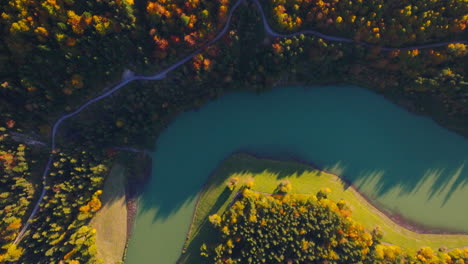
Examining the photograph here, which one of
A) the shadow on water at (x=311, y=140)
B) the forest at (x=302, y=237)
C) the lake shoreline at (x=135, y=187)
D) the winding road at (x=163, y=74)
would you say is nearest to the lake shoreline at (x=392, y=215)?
the shadow on water at (x=311, y=140)

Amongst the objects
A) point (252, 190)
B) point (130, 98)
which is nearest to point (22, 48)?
point (130, 98)

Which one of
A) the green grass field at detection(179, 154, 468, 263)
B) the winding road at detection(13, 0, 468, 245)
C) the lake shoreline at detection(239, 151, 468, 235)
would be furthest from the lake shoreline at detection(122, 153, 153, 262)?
the lake shoreline at detection(239, 151, 468, 235)

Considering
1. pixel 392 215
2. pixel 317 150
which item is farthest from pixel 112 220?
pixel 392 215

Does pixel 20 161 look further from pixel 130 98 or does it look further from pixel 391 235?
pixel 391 235

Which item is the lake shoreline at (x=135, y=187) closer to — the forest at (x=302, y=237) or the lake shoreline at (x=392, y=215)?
the forest at (x=302, y=237)

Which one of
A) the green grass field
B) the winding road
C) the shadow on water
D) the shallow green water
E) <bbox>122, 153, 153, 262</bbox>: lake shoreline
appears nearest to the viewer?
the winding road

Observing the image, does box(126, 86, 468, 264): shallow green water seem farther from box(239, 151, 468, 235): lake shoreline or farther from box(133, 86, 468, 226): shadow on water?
box(239, 151, 468, 235): lake shoreline
